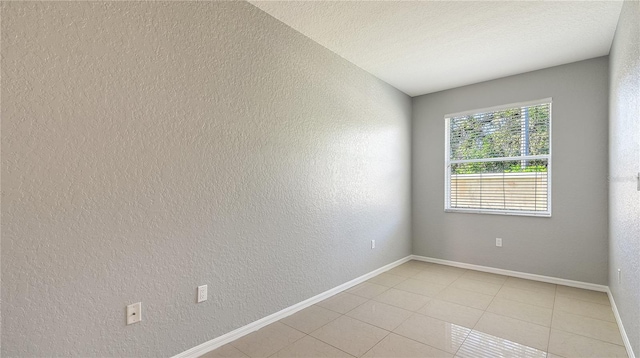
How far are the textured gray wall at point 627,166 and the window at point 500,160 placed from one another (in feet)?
2.84

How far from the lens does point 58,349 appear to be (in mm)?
1438

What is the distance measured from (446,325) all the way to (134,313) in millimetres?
2214

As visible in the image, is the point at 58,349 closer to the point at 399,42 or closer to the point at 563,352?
the point at 563,352

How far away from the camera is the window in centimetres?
359

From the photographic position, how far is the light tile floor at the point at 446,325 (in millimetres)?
2014

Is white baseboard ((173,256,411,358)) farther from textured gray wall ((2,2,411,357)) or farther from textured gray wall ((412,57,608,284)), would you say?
textured gray wall ((412,57,608,284))

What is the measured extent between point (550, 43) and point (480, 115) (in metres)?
1.24

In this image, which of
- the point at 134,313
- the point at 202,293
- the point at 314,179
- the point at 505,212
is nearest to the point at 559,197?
the point at 505,212

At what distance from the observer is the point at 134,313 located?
169 centimetres

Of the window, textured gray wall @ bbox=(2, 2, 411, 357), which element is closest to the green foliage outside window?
the window

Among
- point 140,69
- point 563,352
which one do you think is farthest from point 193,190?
point 563,352

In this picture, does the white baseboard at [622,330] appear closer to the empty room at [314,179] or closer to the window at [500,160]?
the empty room at [314,179]

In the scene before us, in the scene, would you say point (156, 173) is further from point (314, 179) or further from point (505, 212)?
point (505, 212)

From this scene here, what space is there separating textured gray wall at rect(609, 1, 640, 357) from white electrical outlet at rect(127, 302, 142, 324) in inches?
113
